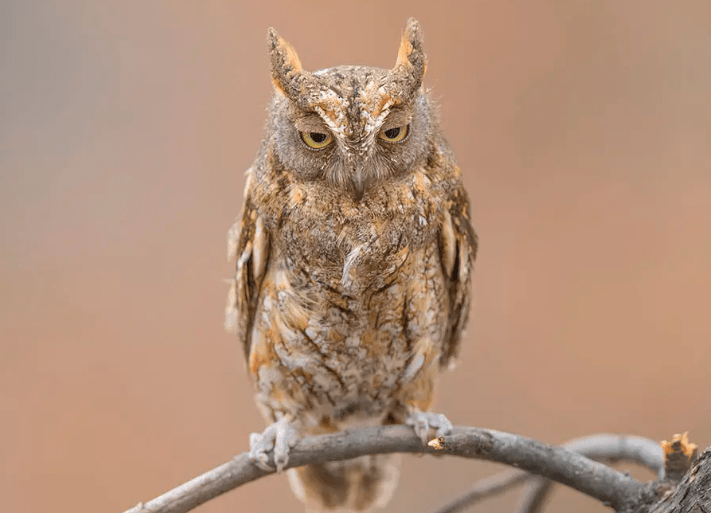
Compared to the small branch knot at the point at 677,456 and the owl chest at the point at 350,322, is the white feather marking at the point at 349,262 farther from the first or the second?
the small branch knot at the point at 677,456

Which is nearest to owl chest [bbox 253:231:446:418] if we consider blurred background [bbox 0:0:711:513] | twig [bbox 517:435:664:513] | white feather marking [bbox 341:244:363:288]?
white feather marking [bbox 341:244:363:288]

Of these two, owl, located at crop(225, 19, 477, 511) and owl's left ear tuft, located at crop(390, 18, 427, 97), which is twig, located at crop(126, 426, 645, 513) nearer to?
owl, located at crop(225, 19, 477, 511)

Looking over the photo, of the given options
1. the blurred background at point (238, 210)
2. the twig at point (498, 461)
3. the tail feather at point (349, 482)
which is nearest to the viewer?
the twig at point (498, 461)

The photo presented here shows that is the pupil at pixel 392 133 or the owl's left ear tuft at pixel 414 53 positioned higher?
the owl's left ear tuft at pixel 414 53

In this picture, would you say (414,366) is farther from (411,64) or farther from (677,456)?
(411,64)

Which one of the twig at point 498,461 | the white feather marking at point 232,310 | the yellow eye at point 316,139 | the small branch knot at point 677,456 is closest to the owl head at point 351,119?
the yellow eye at point 316,139

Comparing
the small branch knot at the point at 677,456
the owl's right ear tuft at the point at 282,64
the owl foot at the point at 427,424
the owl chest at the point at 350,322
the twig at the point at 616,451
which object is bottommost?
the small branch knot at the point at 677,456
